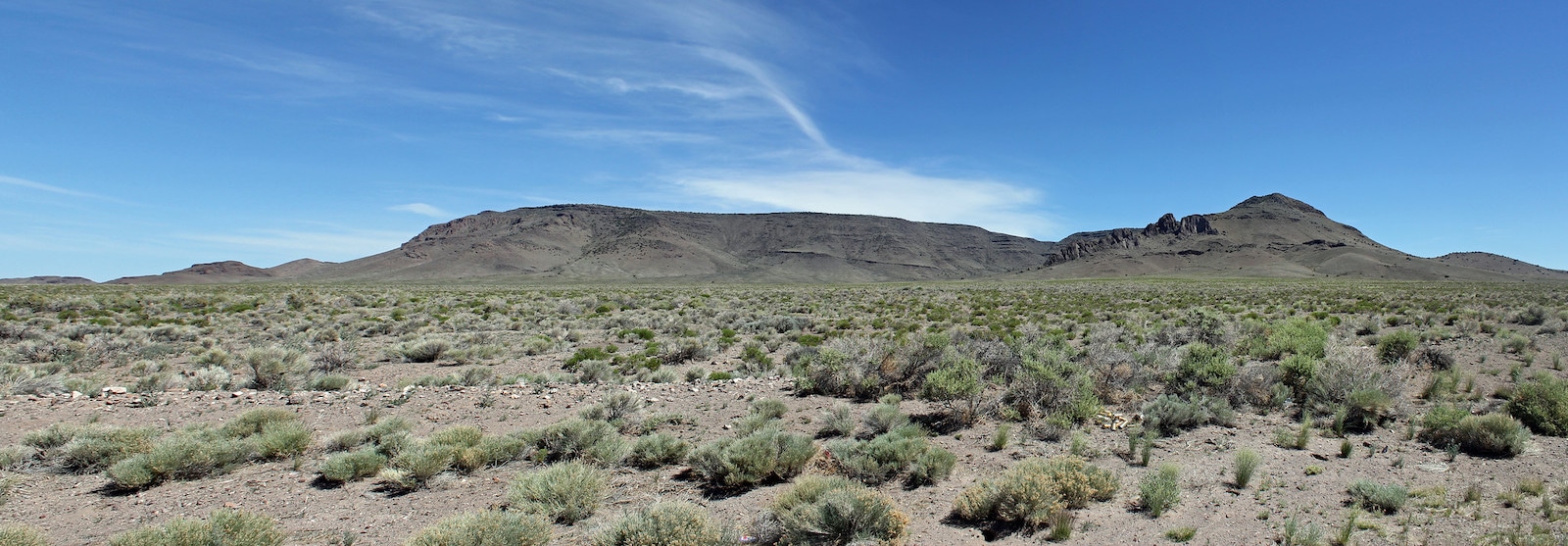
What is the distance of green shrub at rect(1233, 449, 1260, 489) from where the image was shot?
5824 mm

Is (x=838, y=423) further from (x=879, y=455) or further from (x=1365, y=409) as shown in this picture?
(x=1365, y=409)

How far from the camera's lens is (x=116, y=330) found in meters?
18.5

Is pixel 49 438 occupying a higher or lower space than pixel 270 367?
lower

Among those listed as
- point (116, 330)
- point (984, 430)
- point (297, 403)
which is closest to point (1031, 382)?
point (984, 430)

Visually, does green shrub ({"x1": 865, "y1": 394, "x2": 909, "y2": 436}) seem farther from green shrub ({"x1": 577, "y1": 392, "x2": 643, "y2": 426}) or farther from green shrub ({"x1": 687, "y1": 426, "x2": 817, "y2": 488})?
green shrub ({"x1": 577, "y1": 392, "x2": 643, "y2": 426})

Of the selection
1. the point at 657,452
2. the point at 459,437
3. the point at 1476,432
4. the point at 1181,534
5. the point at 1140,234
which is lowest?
the point at 1181,534

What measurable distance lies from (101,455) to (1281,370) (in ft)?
46.6

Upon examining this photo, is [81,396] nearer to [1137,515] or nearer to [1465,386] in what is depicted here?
[1137,515]

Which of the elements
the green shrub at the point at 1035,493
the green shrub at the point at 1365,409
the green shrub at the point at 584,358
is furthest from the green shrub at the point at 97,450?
the green shrub at the point at 1365,409

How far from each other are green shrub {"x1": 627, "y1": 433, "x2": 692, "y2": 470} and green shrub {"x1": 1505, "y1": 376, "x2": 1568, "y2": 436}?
962 cm

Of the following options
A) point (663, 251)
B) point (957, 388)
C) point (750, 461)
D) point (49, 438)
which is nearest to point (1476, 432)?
point (957, 388)

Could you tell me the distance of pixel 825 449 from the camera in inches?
276

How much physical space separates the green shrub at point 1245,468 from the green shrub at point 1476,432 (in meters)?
2.51

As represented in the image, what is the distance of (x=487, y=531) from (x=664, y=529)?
1.28m
